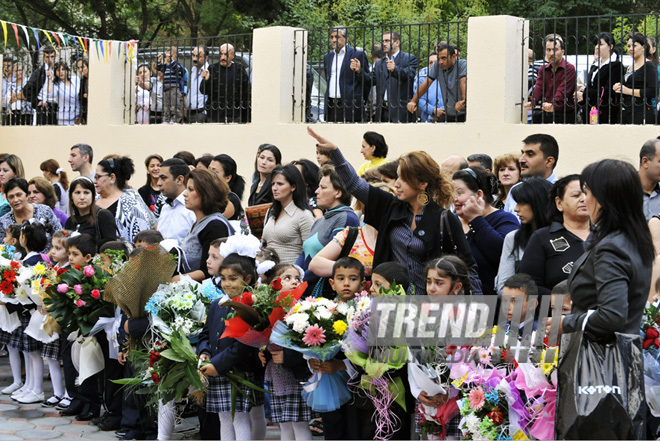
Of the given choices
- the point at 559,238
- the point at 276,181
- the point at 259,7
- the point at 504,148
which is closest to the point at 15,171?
the point at 276,181

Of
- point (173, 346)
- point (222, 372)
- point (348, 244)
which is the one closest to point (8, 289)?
point (173, 346)

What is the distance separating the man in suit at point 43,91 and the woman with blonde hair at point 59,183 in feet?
13.1

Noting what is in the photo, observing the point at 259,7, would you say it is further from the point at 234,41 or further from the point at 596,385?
the point at 596,385

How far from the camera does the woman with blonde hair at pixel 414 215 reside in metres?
6.23

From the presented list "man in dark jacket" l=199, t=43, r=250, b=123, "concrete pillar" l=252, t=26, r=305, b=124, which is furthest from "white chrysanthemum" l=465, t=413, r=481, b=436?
"man in dark jacket" l=199, t=43, r=250, b=123

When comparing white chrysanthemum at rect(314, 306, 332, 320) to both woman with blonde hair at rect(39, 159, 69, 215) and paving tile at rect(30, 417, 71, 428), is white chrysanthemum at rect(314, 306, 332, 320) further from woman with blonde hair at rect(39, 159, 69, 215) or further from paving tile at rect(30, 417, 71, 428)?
woman with blonde hair at rect(39, 159, 69, 215)

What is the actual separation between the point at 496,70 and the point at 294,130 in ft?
10.6

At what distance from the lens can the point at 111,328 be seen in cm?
766

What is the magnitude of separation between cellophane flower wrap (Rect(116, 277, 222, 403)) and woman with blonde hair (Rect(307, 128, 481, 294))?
1387 millimetres

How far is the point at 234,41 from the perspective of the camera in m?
14.5

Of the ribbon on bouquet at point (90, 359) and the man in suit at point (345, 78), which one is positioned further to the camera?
the man in suit at point (345, 78)

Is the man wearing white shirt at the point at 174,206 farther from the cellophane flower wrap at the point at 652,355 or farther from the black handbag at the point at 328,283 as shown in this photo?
the cellophane flower wrap at the point at 652,355

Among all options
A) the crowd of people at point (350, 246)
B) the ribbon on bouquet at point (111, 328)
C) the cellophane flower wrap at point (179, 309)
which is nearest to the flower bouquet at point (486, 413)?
the crowd of people at point (350, 246)

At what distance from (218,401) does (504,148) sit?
625 cm
